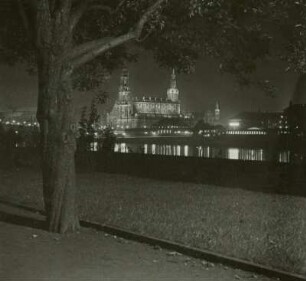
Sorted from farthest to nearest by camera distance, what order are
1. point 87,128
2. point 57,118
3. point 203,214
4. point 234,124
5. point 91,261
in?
point 234,124 → point 87,128 → point 203,214 → point 57,118 → point 91,261

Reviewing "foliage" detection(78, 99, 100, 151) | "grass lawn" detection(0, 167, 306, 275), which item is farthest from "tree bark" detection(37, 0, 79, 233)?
"foliage" detection(78, 99, 100, 151)

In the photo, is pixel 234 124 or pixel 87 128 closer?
pixel 87 128

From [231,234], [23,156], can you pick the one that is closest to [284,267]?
[231,234]

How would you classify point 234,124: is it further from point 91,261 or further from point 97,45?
point 91,261

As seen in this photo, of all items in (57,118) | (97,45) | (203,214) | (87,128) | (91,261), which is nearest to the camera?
(91,261)

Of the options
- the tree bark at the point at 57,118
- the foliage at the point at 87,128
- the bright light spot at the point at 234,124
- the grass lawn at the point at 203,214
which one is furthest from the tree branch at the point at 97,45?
the bright light spot at the point at 234,124

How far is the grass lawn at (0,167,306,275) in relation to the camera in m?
8.89

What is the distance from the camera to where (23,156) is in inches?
1358

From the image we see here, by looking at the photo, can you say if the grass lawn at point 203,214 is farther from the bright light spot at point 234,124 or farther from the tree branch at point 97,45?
the bright light spot at point 234,124

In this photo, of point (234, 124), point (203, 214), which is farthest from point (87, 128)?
point (234, 124)

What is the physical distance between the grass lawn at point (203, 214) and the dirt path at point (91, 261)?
74cm

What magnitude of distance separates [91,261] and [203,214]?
5236 mm

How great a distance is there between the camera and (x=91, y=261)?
812cm

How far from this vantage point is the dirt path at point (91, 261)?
23.6 feet
